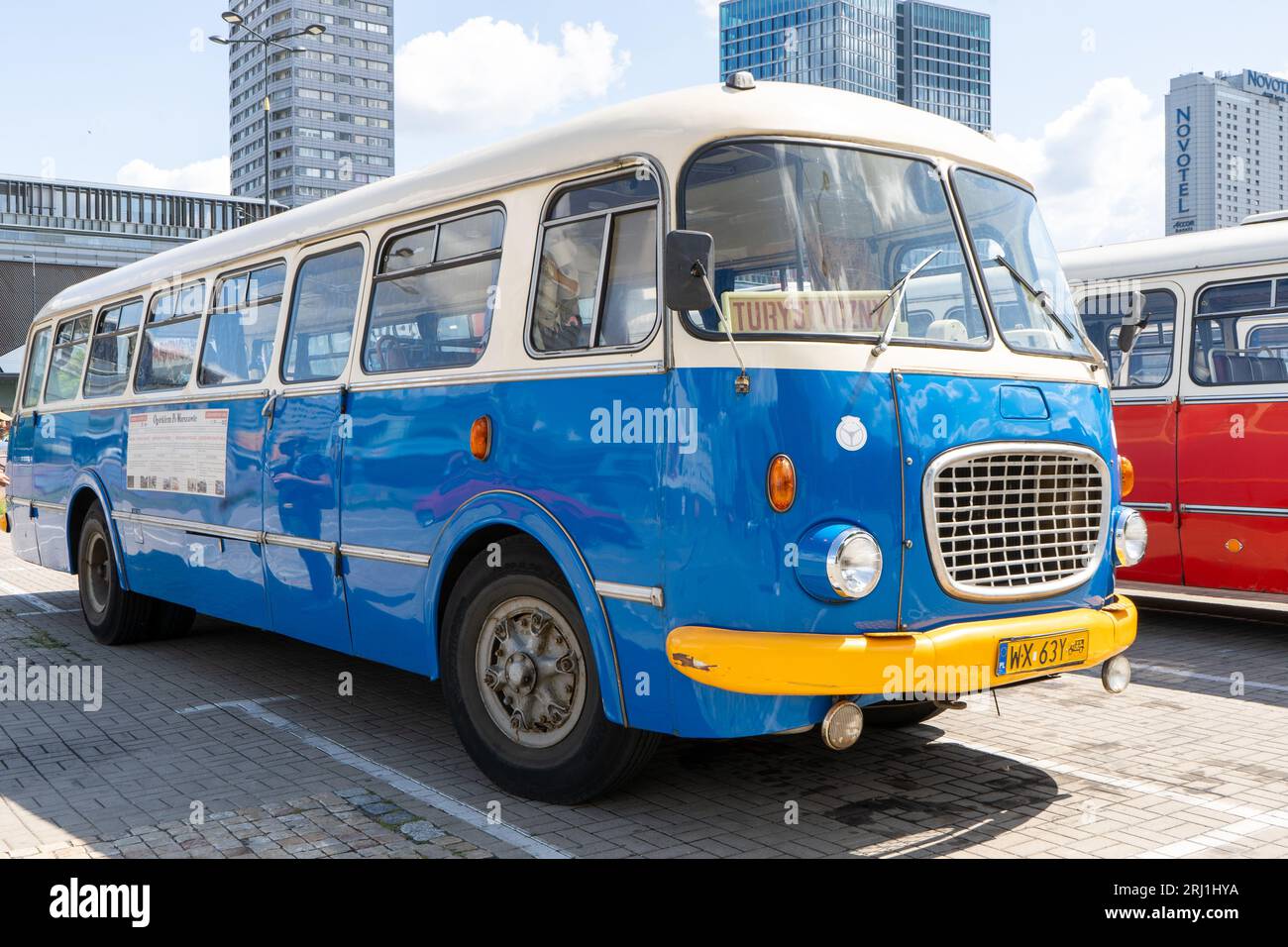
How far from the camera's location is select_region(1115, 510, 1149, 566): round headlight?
555cm

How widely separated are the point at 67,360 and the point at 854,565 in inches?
340

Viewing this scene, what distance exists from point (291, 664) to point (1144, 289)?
710 cm

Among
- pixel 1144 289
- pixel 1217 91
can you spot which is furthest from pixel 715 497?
pixel 1217 91

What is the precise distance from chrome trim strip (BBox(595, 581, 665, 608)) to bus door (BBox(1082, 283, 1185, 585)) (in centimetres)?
613

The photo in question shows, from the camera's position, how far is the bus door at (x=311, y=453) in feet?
22.1

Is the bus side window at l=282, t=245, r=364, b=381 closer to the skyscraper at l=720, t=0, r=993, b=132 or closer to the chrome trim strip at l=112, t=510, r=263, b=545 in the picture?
the chrome trim strip at l=112, t=510, r=263, b=545

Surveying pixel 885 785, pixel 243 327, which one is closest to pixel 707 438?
pixel 885 785

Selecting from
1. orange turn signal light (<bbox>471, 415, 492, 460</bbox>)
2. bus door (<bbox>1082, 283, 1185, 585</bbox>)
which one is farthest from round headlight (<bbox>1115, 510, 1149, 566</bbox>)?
bus door (<bbox>1082, 283, 1185, 585</bbox>)

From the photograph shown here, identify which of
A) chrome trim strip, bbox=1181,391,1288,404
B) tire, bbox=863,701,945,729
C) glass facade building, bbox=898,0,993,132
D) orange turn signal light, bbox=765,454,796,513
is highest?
glass facade building, bbox=898,0,993,132

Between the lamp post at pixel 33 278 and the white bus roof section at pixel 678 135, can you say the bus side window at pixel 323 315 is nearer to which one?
the white bus roof section at pixel 678 135

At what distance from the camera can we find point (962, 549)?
4.90 m

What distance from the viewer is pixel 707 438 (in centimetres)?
463

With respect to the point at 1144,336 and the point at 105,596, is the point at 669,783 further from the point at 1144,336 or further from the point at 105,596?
the point at 1144,336
